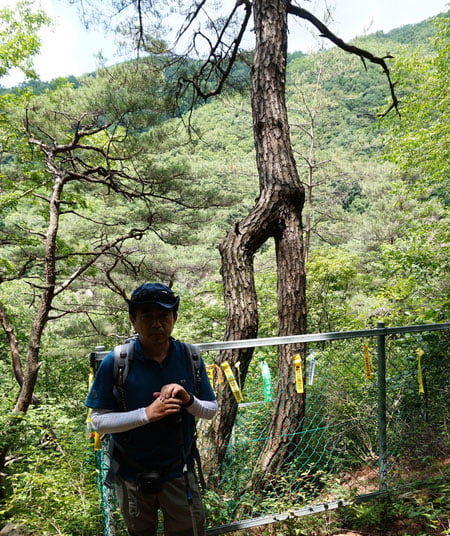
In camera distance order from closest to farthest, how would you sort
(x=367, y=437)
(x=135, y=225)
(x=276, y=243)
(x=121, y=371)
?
(x=121, y=371) → (x=367, y=437) → (x=276, y=243) → (x=135, y=225)

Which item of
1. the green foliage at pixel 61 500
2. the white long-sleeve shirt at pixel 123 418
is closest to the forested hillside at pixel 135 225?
the green foliage at pixel 61 500

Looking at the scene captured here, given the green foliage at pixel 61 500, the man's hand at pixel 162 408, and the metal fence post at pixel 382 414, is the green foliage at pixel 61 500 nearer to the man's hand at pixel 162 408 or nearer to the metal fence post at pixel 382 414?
the man's hand at pixel 162 408

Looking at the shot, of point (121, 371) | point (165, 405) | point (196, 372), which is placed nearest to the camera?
point (165, 405)

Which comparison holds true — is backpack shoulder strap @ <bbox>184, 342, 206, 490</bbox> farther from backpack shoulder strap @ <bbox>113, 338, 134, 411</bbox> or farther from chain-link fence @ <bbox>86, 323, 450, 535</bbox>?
chain-link fence @ <bbox>86, 323, 450, 535</bbox>

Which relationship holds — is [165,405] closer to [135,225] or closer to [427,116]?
[427,116]

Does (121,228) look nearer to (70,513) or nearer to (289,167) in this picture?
(289,167)

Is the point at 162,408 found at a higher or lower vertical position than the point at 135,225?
lower

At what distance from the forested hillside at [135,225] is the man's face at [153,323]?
171 centimetres

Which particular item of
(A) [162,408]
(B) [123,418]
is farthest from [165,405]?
(B) [123,418]

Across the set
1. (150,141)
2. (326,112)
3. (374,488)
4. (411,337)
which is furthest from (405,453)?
(326,112)

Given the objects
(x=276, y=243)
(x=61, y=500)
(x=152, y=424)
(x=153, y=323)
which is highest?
(x=276, y=243)

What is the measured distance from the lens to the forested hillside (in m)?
5.37

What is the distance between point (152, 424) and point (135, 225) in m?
11.2

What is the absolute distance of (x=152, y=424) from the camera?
1584mm
